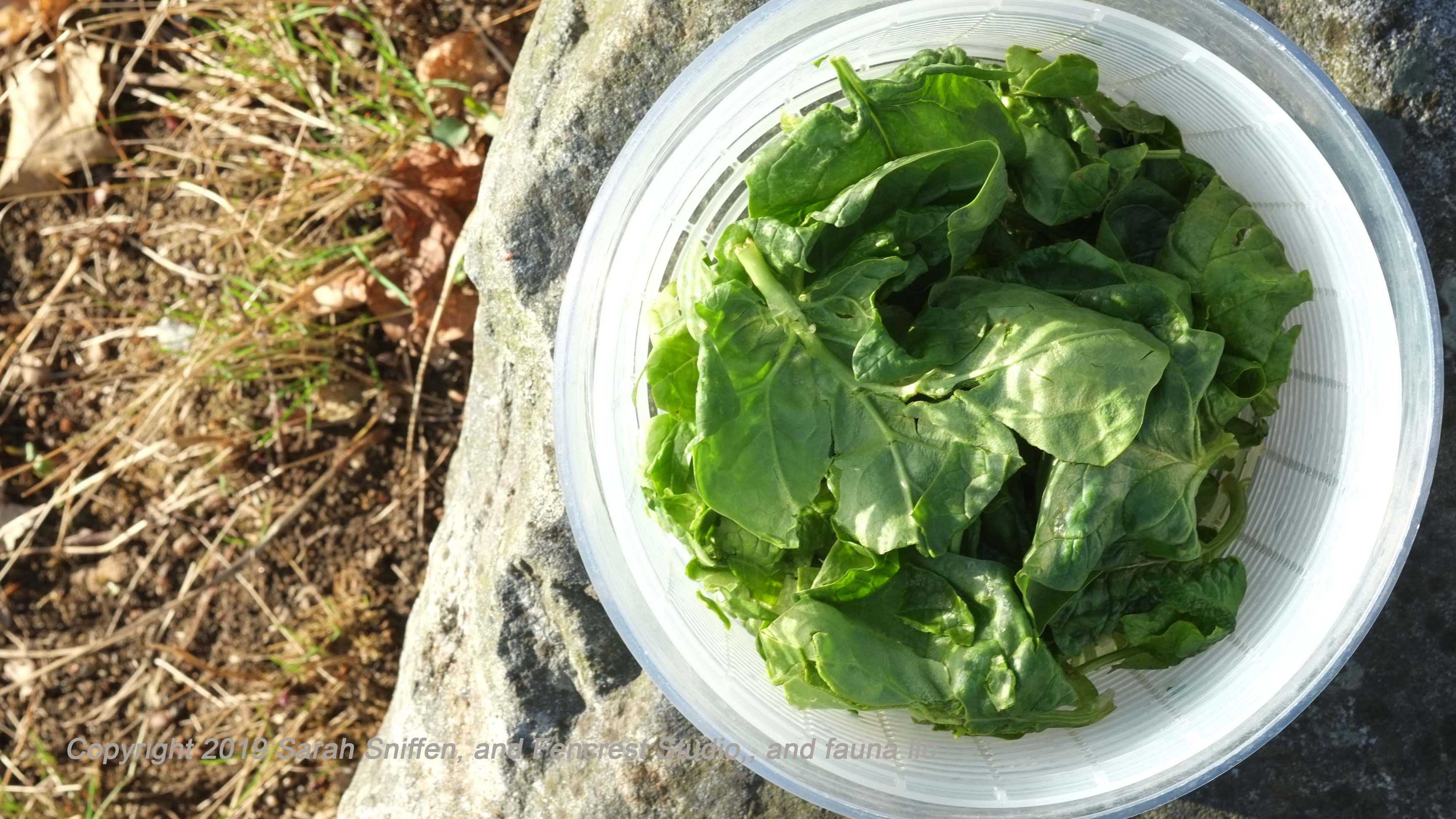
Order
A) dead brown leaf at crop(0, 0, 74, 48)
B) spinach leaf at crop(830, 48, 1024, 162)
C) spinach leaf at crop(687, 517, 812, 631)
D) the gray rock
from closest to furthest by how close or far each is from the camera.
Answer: spinach leaf at crop(830, 48, 1024, 162)
spinach leaf at crop(687, 517, 812, 631)
the gray rock
dead brown leaf at crop(0, 0, 74, 48)

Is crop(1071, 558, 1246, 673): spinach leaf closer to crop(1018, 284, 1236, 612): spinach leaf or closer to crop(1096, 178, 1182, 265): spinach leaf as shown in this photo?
crop(1018, 284, 1236, 612): spinach leaf

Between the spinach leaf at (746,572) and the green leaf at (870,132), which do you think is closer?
the green leaf at (870,132)

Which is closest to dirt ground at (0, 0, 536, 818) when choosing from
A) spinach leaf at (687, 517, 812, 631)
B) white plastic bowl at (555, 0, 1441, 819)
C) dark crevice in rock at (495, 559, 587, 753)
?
dark crevice in rock at (495, 559, 587, 753)

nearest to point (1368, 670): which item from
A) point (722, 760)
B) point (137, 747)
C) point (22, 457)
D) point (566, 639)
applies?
point (722, 760)

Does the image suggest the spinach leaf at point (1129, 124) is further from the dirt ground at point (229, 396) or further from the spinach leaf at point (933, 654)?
the dirt ground at point (229, 396)

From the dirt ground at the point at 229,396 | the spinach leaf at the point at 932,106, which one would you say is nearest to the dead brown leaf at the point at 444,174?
the dirt ground at the point at 229,396
